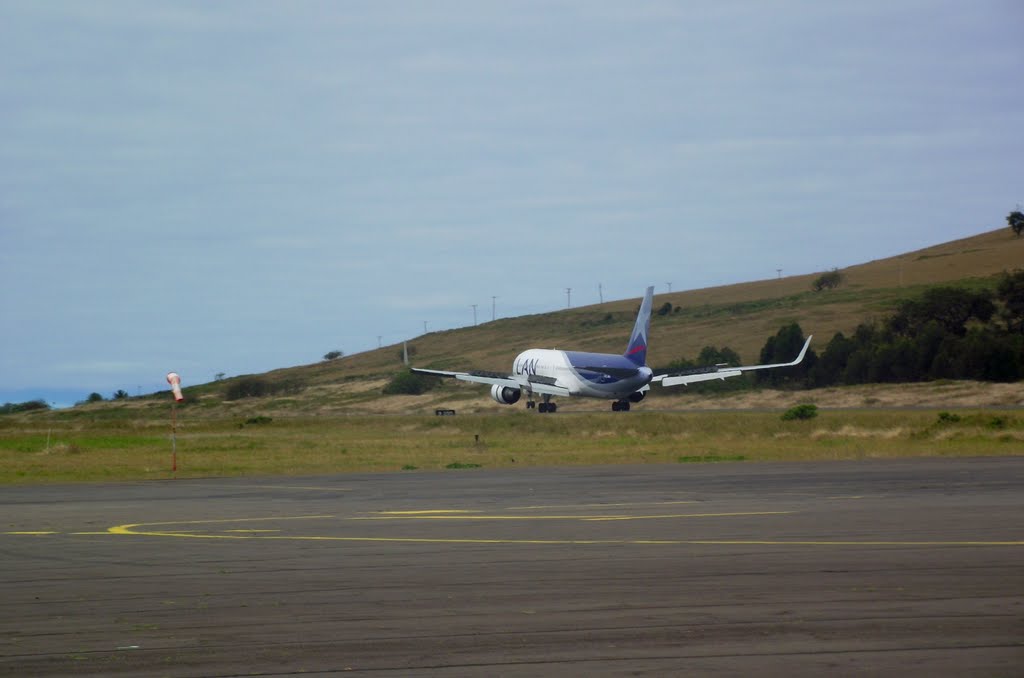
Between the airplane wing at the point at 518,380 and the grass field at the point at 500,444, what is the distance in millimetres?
11198

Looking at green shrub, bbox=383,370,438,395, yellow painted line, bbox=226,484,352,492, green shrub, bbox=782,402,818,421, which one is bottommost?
green shrub, bbox=782,402,818,421

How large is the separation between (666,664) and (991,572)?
525 centimetres

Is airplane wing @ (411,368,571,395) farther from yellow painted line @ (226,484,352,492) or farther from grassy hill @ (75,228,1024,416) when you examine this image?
yellow painted line @ (226,484,352,492)

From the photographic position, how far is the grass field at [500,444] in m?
33.4

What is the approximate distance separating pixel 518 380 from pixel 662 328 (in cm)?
5915

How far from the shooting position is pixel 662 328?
429 feet

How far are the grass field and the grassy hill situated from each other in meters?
36.6

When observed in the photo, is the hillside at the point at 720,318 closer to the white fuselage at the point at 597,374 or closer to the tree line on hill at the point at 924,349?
the tree line on hill at the point at 924,349

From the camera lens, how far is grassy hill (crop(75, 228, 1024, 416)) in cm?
10612

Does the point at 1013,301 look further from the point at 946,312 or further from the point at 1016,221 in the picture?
the point at 1016,221

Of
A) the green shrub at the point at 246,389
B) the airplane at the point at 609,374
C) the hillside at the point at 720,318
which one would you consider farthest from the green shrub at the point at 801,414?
the green shrub at the point at 246,389

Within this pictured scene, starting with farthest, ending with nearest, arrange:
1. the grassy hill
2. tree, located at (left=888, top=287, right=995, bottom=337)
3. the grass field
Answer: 1. the grassy hill
2. tree, located at (left=888, top=287, right=995, bottom=337)
3. the grass field

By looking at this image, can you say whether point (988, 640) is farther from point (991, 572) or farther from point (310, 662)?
point (310, 662)

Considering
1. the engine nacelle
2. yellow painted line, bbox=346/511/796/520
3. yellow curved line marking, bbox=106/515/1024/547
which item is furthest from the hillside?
yellow curved line marking, bbox=106/515/1024/547
